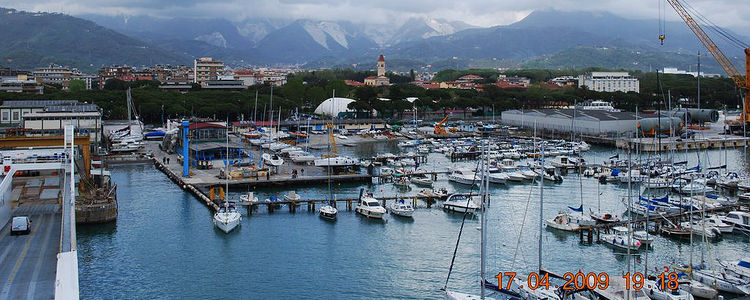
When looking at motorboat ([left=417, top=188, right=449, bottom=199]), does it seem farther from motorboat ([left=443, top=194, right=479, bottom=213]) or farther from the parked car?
the parked car

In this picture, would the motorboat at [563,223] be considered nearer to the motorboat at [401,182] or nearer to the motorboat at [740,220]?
the motorboat at [740,220]

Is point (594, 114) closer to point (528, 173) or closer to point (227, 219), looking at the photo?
point (528, 173)

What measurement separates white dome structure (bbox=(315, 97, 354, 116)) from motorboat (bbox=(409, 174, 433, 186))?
879 inches

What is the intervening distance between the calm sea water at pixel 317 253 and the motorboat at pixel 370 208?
0.23 meters

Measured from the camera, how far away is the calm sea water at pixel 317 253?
38.8 ft

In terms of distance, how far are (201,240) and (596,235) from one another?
27.0ft

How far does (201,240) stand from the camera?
1491 cm

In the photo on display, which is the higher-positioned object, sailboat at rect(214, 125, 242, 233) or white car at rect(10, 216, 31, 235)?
white car at rect(10, 216, 31, 235)

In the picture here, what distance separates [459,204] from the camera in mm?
17703

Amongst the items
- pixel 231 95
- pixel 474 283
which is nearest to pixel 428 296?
pixel 474 283

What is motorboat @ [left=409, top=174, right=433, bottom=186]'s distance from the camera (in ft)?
70.3

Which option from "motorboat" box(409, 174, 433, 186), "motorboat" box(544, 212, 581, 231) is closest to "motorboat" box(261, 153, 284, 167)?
"motorboat" box(409, 174, 433, 186)

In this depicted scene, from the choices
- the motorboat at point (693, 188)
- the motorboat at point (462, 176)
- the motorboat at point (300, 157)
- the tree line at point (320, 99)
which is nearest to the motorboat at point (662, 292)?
the motorboat at point (693, 188)

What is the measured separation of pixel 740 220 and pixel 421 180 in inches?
356
